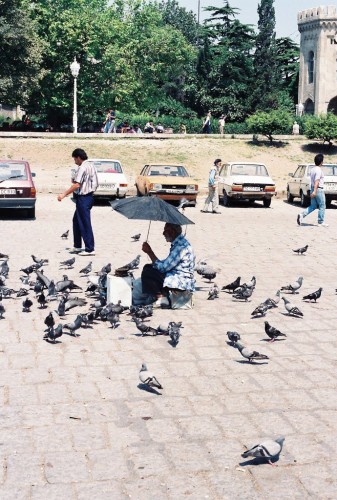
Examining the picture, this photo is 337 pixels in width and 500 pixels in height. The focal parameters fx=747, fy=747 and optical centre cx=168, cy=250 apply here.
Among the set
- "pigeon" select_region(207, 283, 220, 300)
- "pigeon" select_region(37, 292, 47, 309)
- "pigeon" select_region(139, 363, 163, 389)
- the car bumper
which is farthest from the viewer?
the car bumper

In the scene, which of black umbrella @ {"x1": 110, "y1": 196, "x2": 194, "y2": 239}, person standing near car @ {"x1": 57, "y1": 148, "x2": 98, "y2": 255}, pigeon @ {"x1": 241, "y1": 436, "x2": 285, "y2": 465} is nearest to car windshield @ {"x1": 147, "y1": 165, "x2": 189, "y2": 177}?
person standing near car @ {"x1": 57, "y1": 148, "x2": 98, "y2": 255}

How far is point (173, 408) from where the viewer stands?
19.4 ft

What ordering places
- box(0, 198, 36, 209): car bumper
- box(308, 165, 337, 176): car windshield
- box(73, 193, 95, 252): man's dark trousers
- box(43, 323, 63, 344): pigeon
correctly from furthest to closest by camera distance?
box(308, 165, 337, 176): car windshield < box(0, 198, 36, 209): car bumper < box(73, 193, 95, 252): man's dark trousers < box(43, 323, 63, 344): pigeon

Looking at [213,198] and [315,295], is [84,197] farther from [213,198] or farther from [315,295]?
[213,198]

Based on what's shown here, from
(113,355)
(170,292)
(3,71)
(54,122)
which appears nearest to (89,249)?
(170,292)

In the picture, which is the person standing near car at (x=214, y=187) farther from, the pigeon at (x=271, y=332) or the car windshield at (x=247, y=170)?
the pigeon at (x=271, y=332)

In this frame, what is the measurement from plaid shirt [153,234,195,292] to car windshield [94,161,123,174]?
15.4 m

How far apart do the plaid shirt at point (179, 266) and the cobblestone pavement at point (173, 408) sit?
391 millimetres

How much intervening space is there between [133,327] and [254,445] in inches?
134

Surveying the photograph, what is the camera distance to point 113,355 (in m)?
7.31

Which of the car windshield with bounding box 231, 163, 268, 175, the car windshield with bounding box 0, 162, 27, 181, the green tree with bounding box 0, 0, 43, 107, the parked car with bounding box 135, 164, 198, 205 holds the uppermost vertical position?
the green tree with bounding box 0, 0, 43, 107

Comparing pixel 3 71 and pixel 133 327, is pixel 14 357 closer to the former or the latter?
pixel 133 327

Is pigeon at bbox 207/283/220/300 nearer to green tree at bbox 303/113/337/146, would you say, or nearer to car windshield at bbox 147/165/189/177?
car windshield at bbox 147/165/189/177

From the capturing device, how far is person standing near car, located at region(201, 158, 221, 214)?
2125 cm
